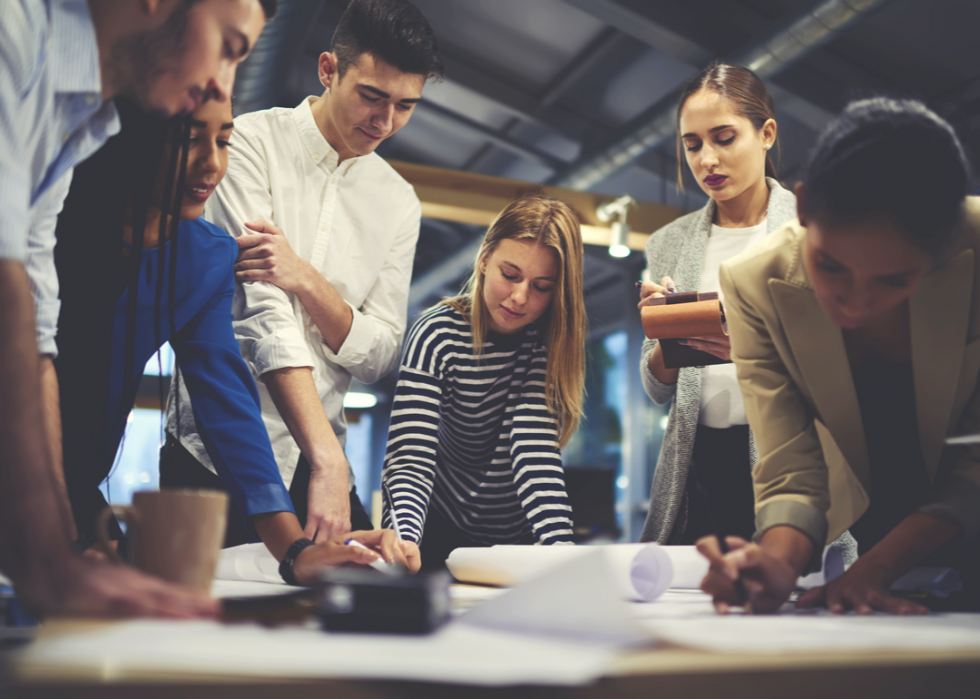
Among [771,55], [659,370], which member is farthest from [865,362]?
[771,55]

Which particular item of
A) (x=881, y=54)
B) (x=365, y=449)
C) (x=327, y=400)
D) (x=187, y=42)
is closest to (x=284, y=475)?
(x=327, y=400)

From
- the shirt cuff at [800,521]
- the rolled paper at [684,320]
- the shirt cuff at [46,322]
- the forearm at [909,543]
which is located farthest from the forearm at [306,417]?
the forearm at [909,543]

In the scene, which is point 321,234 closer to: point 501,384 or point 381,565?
point 501,384

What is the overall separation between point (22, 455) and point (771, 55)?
12.7ft

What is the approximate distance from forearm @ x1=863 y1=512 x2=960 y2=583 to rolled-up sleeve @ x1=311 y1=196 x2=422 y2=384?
1034 mm

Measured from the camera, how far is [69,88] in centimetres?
64

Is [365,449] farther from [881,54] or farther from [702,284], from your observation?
[702,284]

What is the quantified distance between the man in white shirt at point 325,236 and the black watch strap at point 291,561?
0.30 m

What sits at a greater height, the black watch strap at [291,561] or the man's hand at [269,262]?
the man's hand at [269,262]

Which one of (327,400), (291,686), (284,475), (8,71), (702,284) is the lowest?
(291,686)

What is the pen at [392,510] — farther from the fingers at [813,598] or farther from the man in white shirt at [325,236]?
the fingers at [813,598]

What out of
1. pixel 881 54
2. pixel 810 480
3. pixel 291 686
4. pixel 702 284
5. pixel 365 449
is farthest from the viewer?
pixel 365 449

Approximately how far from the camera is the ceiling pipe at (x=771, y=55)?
3.27m

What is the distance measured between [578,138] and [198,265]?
15.0ft
